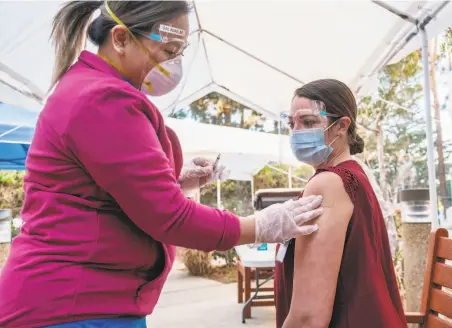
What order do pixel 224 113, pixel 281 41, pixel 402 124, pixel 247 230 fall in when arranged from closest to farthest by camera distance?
pixel 247 230
pixel 281 41
pixel 402 124
pixel 224 113

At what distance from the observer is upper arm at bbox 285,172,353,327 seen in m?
1.19

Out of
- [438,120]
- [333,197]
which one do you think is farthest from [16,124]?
[438,120]

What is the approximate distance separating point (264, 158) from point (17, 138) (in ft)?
12.3

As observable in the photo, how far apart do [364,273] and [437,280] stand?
2.76ft

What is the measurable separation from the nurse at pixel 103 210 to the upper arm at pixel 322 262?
0.30 metres

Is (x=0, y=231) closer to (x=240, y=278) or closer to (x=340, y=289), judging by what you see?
(x=240, y=278)

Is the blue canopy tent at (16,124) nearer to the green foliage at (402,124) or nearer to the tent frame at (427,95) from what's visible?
the tent frame at (427,95)

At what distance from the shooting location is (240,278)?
5.63 meters

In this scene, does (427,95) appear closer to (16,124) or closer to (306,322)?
(306,322)

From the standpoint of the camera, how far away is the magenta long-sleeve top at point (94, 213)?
827 mm

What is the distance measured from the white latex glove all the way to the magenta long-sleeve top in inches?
4.6

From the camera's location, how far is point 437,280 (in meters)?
1.82

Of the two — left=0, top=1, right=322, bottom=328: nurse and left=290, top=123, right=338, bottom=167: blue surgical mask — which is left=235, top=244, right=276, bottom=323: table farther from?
left=0, top=1, right=322, bottom=328: nurse

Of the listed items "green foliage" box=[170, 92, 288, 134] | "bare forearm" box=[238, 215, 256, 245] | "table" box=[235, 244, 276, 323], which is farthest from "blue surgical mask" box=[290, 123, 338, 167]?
"green foliage" box=[170, 92, 288, 134]
